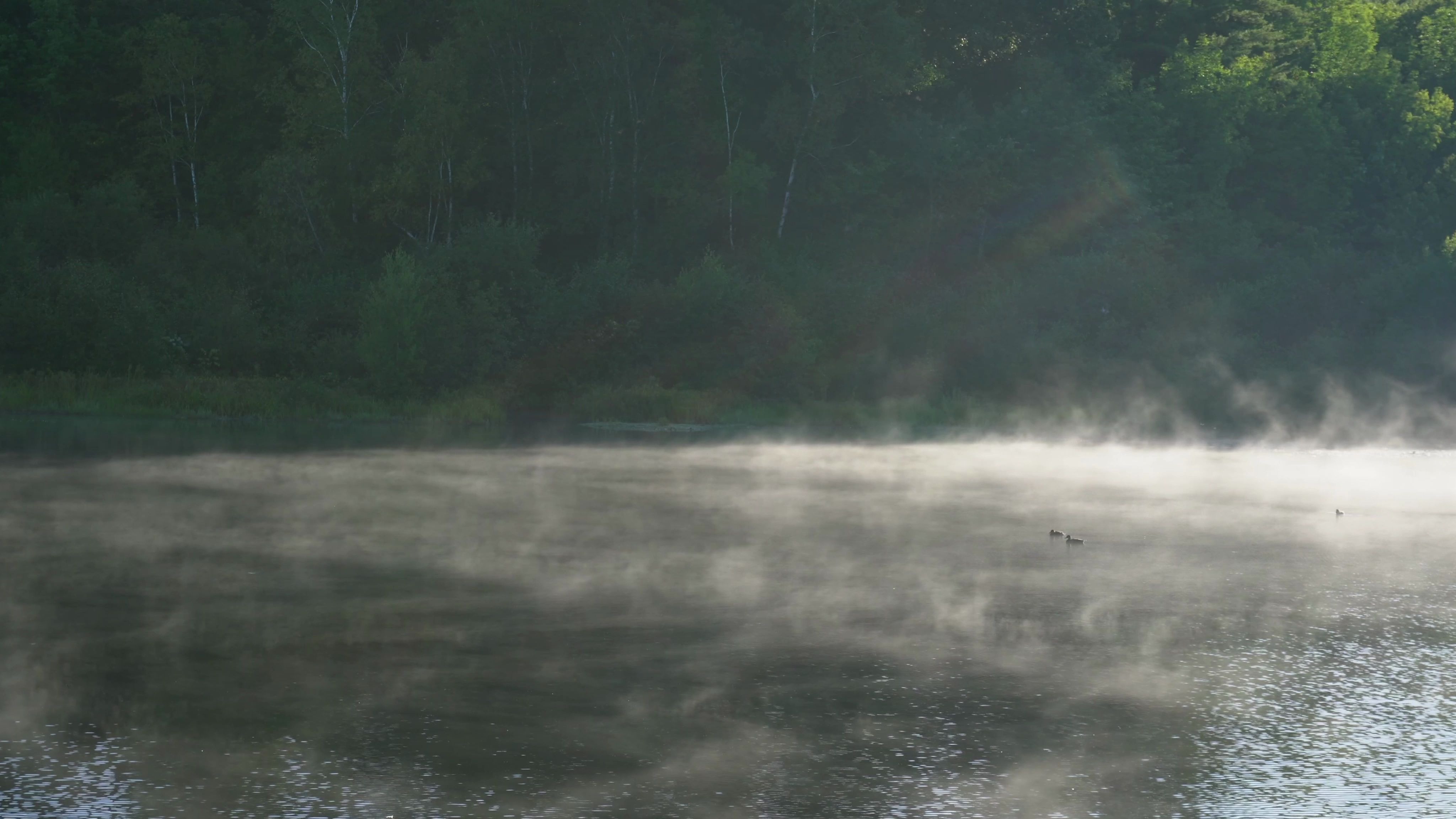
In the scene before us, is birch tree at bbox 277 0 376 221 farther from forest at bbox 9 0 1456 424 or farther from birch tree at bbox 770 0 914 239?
birch tree at bbox 770 0 914 239

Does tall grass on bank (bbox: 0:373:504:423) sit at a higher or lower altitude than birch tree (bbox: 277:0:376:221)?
lower

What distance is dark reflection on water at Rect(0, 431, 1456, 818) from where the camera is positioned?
10.9m

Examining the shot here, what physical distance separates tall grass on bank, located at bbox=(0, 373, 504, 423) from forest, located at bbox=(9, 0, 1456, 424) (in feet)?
0.86

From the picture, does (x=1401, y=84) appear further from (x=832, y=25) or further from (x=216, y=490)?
(x=216, y=490)

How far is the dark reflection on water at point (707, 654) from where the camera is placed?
10.9 meters

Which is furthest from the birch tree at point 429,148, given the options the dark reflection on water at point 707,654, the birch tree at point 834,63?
the dark reflection on water at point 707,654

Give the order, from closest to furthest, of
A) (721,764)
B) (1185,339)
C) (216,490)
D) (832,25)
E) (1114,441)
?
(721,764) < (216,490) < (1114,441) < (1185,339) < (832,25)

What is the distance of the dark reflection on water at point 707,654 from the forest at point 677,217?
76.5ft

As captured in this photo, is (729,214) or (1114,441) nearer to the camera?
(1114,441)

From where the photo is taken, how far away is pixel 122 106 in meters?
62.2

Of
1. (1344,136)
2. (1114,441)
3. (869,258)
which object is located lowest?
(1114,441)

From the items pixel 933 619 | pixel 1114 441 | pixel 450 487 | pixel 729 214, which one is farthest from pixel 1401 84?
pixel 933 619

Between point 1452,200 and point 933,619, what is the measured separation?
69395 mm

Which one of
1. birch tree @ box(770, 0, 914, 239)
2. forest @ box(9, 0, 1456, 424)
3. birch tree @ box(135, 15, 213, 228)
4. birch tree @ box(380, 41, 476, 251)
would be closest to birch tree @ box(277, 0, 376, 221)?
forest @ box(9, 0, 1456, 424)
